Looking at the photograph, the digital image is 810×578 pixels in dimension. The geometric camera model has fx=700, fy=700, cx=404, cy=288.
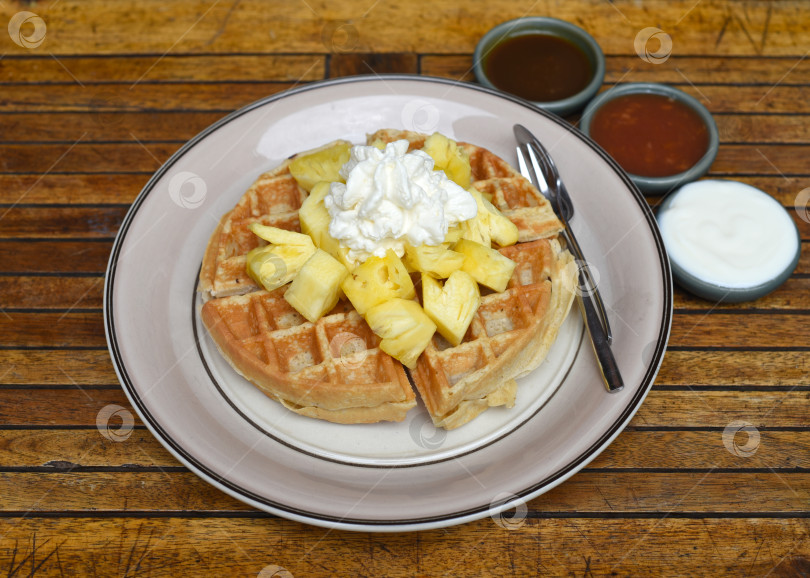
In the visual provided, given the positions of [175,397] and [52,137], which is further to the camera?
[52,137]

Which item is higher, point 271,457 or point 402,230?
point 402,230

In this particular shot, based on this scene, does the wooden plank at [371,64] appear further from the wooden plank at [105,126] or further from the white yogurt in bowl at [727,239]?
the white yogurt in bowl at [727,239]

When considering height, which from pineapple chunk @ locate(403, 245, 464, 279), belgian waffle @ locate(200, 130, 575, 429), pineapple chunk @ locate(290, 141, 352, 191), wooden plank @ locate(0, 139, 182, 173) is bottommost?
belgian waffle @ locate(200, 130, 575, 429)

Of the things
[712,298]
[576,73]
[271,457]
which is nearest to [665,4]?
[576,73]

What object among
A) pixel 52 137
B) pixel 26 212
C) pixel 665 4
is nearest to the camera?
pixel 26 212

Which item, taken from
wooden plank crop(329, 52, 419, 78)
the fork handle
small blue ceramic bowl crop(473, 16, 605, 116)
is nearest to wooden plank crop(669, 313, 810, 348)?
the fork handle

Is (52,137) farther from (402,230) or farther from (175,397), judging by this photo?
(402,230)

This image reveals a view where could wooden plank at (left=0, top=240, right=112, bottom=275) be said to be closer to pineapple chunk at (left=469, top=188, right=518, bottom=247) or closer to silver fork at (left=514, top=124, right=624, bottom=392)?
pineapple chunk at (left=469, top=188, right=518, bottom=247)

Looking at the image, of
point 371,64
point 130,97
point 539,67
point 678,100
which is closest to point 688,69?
point 678,100
